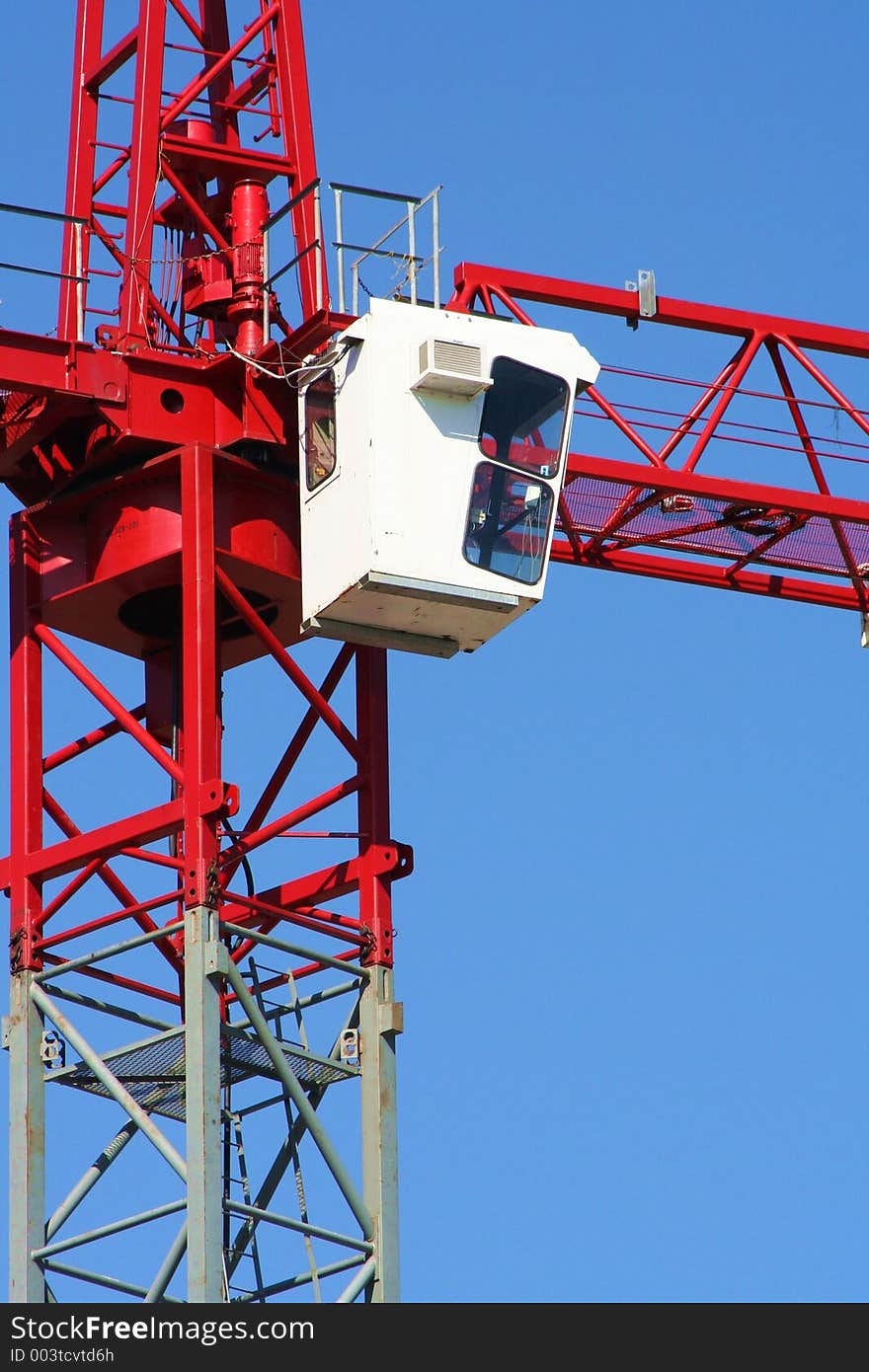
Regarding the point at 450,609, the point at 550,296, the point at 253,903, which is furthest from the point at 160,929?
the point at 550,296

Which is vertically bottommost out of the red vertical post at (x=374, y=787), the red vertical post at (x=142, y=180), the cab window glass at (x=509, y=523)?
the red vertical post at (x=374, y=787)

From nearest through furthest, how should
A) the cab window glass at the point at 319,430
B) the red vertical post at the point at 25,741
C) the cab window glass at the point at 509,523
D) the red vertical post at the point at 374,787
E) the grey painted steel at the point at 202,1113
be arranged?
the grey painted steel at the point at 202,1113
the cab window glass at the point at 509,523
the cab window glass at the point at 319,430
the red vertical post at the point at 25,741
the red vertical post at the point at 374,787

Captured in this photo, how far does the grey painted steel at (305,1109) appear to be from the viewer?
47.8 meters

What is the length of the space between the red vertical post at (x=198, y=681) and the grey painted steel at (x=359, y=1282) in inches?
177

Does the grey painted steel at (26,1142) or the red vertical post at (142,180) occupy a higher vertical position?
the red vertical post at (142,180)

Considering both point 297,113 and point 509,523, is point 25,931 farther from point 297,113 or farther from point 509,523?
point 297,113

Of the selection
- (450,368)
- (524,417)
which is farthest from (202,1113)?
(524,417)

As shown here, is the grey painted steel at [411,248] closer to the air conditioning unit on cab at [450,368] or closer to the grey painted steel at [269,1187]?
the air conditioning unit on cab at [450,368]

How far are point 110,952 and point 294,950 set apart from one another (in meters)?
2.07

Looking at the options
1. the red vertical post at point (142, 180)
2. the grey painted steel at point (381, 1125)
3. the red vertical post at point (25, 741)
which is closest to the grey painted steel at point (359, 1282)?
the grey painted steel at point (381, 1125)

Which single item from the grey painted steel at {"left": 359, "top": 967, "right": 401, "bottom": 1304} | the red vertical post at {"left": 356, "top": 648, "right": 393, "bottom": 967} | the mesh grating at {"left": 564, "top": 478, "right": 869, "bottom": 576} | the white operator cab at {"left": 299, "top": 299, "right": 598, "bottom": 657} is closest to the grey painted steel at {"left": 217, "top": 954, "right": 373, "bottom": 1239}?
the grey painted steel at {"left": 359, "top": 967, "right": 401, "bottom": 1304}

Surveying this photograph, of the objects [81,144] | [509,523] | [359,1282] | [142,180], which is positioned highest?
[81,144]

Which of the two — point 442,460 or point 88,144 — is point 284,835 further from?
point 88,144

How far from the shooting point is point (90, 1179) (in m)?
49.2
